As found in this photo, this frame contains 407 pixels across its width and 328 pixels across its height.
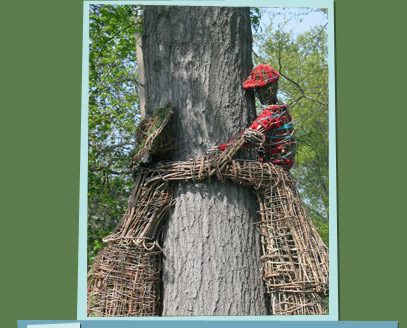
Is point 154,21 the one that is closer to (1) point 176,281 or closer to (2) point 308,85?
(2) point 308,85

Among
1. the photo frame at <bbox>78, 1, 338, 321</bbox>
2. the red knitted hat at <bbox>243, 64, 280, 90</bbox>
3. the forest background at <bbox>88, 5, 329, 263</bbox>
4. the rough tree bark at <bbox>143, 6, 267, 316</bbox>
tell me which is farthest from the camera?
the forest background at <bbox>88, 5, 329, 263</bbox>

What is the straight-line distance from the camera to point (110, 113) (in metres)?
4.33

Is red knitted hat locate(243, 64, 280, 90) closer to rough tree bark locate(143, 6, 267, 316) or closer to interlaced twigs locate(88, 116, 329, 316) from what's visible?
rough tree bark locate(143, 6, 267, 316)

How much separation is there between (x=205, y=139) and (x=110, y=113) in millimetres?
1229

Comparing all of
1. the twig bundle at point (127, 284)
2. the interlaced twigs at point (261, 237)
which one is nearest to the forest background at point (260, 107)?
the interlaced twigs at point (261, 237)

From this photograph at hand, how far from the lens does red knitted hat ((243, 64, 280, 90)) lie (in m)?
3.44

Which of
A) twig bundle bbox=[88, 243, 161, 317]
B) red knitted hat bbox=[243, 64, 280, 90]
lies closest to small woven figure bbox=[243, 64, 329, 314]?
red knitted hat bbox=[243, 64, 280, 90]

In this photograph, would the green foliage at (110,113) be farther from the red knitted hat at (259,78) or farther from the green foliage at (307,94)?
the green foliage at (307,94)

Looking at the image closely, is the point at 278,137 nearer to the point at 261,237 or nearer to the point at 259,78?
the point at 259,78

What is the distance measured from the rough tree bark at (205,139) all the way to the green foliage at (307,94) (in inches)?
20.9

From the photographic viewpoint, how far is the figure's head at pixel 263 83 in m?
3.44
